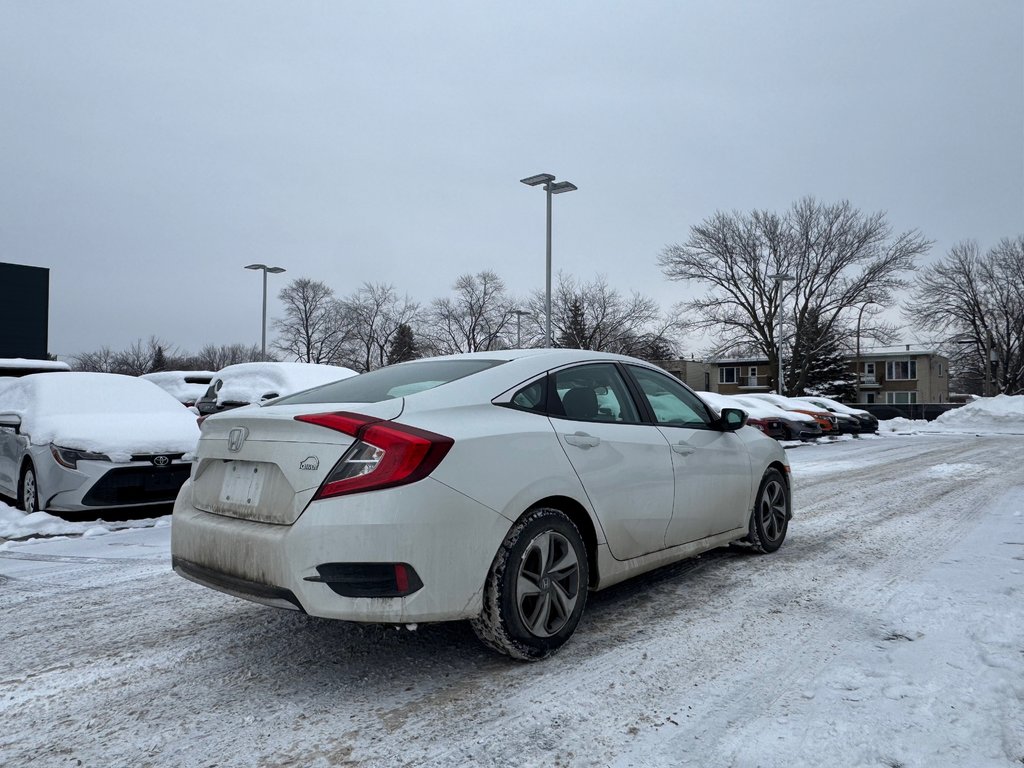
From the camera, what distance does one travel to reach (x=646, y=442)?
3963mm

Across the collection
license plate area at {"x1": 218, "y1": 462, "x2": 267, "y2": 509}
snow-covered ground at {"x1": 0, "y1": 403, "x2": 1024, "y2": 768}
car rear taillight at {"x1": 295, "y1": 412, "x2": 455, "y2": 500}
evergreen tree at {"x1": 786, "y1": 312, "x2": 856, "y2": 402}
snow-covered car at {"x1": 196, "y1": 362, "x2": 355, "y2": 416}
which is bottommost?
snow-covered ground at {"x1": 0, "y1": 403, "x2": 1024, "y2": 768}

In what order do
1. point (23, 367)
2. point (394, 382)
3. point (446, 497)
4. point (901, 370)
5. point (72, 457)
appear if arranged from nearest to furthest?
point (446, 497) < point (394, 382) < point (72, 457) < point (23, 367) < point (901, 370)

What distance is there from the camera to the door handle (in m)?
3.44

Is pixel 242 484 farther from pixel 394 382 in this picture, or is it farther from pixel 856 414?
pixel 856 414

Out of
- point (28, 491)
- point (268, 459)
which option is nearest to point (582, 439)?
point (268, 459)

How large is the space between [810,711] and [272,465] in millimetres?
2334

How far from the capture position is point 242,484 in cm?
316

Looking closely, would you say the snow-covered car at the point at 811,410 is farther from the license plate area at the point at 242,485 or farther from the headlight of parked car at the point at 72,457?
the license plate area at the point at 242,485

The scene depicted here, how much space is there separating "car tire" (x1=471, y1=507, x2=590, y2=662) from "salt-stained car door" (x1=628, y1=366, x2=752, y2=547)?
0.94 metres

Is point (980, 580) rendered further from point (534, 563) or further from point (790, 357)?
point (790, 357)

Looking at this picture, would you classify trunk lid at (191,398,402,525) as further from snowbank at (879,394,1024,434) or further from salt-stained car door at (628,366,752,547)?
snowbank at (879,394,1024,434)

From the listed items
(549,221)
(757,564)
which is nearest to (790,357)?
(549,221)

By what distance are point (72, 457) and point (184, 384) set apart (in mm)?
12366

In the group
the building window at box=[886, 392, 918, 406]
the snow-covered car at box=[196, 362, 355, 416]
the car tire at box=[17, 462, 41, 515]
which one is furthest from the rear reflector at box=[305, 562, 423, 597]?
the building window at box=[886, 392, 918, 406]
